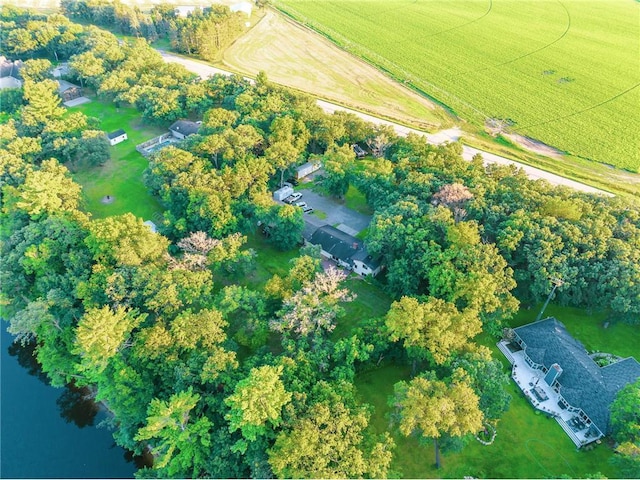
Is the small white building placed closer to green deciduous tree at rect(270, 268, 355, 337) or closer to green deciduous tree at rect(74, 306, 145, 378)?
green deciduous tree at rect(74, 306, 145, 378)

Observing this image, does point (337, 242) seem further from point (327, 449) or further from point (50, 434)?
point (50, 434)

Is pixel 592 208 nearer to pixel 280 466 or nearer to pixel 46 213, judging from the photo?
pixel 280 466

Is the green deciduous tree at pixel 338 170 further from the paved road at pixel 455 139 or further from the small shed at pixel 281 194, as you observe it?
the paved road at pixel 455 139

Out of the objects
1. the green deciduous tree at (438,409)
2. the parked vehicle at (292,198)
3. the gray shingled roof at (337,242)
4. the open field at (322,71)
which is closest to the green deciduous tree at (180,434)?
the green deciduous tree at (438,409)

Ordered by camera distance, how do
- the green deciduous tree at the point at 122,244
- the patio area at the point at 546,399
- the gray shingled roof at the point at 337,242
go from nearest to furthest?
the patio area at the point at 546,399
the green deciduous tree at the point at 122,244
the gray shingled roof at the point at 337,242

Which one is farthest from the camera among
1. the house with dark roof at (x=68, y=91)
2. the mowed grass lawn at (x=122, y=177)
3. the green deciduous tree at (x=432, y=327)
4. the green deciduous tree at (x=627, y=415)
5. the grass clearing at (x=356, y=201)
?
the house with dark roof at (x=68, y=91)

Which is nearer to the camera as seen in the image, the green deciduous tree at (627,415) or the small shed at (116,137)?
the green deciduous tree at (627,415)

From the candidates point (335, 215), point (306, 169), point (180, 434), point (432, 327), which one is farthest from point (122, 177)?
point (432, 327)

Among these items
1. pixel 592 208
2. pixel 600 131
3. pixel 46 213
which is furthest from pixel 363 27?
pixel 46 213
